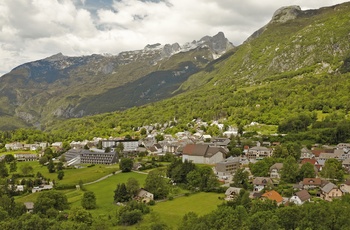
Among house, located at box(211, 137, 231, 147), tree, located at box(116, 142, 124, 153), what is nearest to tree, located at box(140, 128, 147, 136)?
tree, located at box(116, 142, 124, 153)

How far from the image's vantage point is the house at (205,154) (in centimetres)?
8256

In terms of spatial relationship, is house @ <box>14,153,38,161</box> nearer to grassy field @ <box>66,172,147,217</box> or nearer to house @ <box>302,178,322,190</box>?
grassy field @ <box>66,172,147,217</box>

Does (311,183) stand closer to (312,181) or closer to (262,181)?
(312,181)

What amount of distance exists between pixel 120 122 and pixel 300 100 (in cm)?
7684

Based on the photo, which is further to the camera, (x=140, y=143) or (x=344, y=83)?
(x=344, y=83)

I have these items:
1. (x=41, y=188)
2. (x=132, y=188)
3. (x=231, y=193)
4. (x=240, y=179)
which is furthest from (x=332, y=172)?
(x=41, y=188)

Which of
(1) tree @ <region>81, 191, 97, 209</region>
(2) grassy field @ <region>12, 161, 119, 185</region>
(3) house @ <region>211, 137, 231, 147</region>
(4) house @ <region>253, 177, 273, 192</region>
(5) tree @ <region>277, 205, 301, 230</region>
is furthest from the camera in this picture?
(3) house @ <region>211, 137, 231, 147</region>

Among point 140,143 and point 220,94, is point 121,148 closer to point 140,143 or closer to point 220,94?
point 140,143

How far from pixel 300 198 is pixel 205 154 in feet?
122

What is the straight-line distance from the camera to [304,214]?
38.0 meters

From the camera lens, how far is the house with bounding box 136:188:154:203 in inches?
2101

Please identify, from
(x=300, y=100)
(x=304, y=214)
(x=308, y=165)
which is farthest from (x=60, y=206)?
(x=300, y=100)

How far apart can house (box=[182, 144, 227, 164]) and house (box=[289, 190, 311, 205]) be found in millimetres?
33969

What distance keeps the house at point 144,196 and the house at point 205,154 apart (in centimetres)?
2982
